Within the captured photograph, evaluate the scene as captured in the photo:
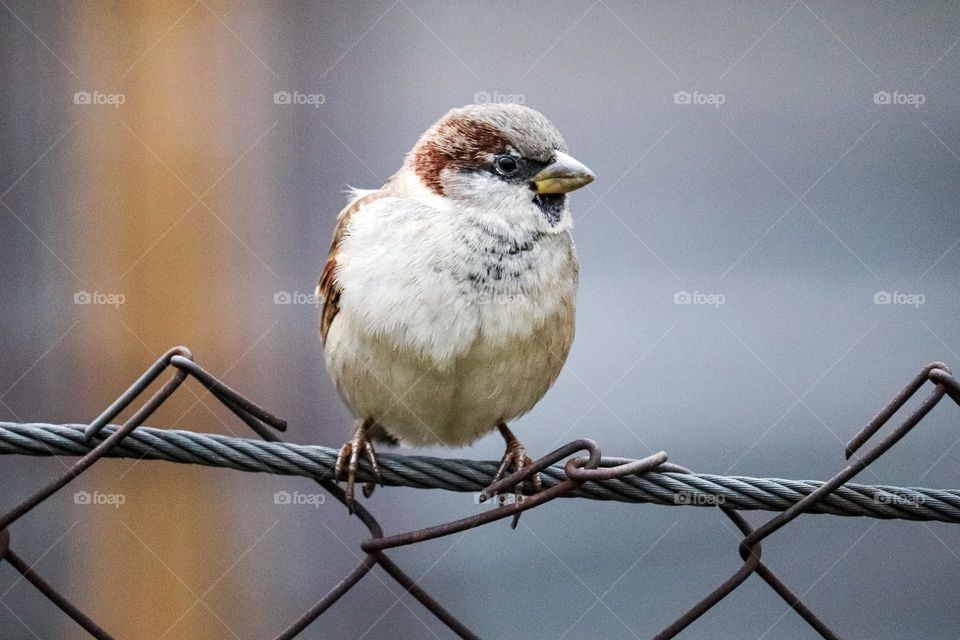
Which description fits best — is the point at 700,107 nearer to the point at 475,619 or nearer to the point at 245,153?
the point at 245,153

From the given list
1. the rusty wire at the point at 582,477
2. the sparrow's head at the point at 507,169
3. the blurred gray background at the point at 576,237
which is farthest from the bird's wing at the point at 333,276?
the blurred gray background at the point at 576,237

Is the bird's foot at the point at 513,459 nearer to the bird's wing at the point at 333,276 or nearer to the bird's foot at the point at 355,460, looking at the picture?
the bird's foot at the point at 355,460

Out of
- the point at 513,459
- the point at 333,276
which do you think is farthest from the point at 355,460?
the point at 333,276

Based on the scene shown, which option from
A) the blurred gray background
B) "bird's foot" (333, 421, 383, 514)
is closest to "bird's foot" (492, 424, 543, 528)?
"bird's foot" (333, 421, 383, 514)

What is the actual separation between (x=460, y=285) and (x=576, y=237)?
2246 mm

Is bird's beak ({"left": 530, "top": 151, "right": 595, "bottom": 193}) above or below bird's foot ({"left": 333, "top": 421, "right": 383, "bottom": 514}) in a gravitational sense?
above

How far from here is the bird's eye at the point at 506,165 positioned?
2064 millimetres

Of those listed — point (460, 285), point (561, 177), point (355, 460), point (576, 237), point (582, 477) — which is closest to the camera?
point (582, 477)

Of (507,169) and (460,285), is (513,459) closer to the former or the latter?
(460,285)

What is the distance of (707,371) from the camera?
4055 mm

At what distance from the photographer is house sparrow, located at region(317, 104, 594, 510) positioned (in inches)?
73.8

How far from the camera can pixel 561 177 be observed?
202 cm

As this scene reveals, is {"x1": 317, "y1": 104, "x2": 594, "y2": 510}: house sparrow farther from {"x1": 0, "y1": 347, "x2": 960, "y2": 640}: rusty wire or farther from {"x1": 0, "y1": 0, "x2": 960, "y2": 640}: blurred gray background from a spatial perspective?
{"x1": 0, "y1": 0, "x2": 960, "y2": 640}: blurred gray background

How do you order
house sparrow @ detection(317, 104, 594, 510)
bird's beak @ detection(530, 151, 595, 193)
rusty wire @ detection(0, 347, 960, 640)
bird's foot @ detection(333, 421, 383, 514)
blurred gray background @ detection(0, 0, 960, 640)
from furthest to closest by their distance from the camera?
1. blurred gray background @ detection(0, 0, 960, 640)
2. bird's beak @ detection(530, 151, 595, 193)
3. house sparrow @ detection(317, 104, 594, 510)
4. bird's foot @ detection(333, 421, 383, 514)
5. rusty wire @ detection(0, 347, 960, 640)
